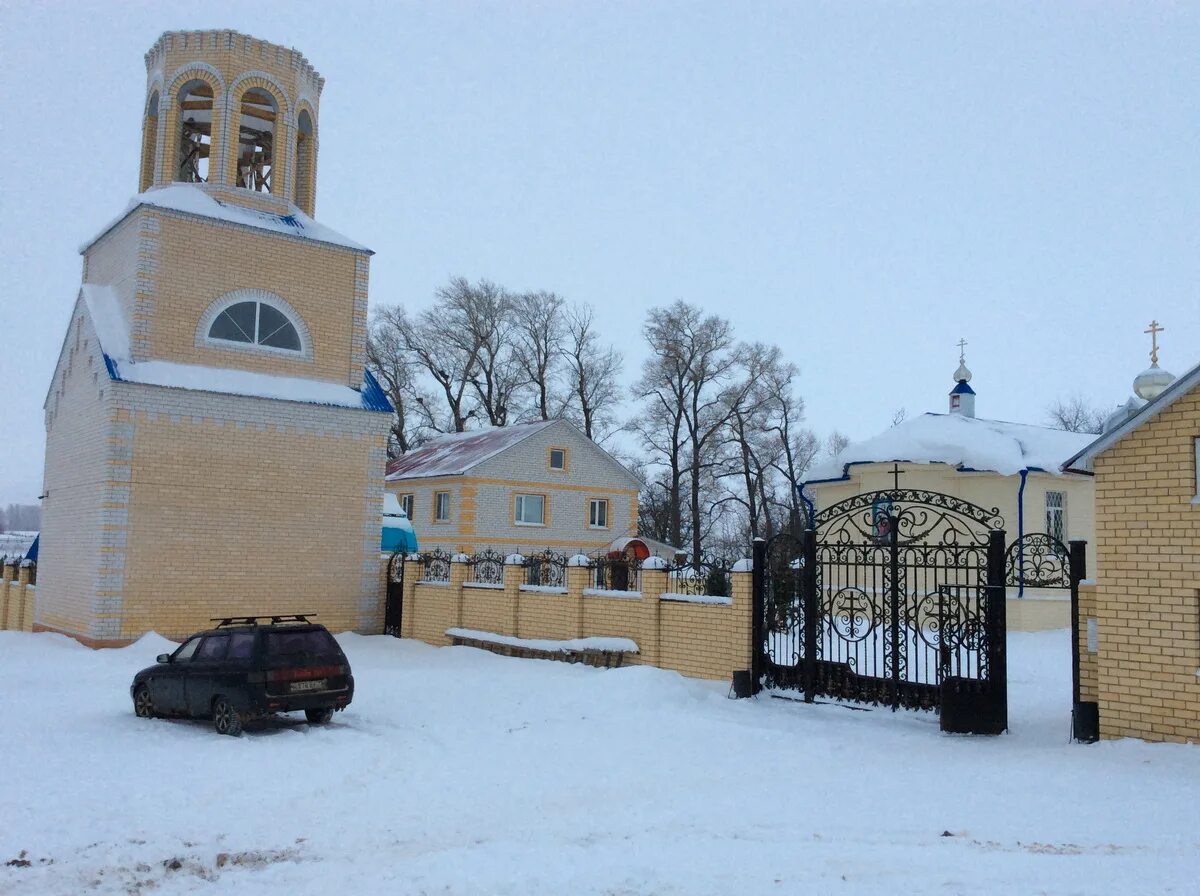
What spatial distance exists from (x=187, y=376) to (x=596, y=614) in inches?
344

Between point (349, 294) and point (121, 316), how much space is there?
424cm

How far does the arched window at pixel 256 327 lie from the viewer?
60.5 ft

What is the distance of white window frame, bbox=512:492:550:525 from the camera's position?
34875mm

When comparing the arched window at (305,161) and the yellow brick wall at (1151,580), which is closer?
the yellow brick wall at (1151,580)

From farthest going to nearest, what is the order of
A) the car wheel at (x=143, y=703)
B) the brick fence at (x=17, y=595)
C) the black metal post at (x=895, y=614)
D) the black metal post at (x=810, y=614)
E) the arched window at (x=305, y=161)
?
the brick fence at (x=17, y=595) < the arched window at (x=305, y=161) < the black metal post at (x=810, y=614) < the car wheel at (x=143, y=703) < the black metal post at (x=895, y=614)

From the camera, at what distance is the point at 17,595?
74.8 feet

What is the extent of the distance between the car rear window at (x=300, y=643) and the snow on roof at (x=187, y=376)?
8.42m

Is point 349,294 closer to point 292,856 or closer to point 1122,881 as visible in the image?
point 292,856

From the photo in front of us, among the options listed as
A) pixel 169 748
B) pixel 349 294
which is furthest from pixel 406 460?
pixel 169 748

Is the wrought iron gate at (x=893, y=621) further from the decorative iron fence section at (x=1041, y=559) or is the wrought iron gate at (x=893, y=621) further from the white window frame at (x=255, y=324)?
the white window frame at (x=255, y=324)

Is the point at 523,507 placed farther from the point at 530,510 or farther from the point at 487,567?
the point at 487,567

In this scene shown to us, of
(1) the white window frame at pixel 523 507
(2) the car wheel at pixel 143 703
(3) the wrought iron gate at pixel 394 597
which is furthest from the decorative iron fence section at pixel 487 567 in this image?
(1) the white window frame at pixel 523 507

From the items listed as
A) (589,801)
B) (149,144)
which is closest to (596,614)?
(589,801)

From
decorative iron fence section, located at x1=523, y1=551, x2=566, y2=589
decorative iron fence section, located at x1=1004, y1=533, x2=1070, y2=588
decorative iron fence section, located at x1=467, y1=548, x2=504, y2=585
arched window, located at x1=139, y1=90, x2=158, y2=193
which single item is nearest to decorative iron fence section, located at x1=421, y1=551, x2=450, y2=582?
decorative iron fence section, located at x1=467, y1=548, x2=504, y2=585
